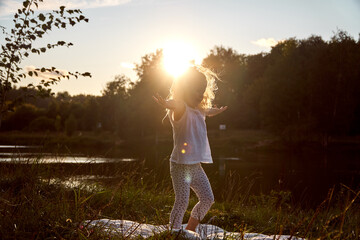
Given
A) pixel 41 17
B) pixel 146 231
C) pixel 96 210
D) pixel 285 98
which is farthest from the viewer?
pixel 285 98

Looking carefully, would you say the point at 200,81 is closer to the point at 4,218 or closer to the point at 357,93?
the point at 4,218

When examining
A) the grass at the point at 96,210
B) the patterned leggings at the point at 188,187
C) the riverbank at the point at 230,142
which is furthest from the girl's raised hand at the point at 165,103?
the riverbank at the point at 230,142

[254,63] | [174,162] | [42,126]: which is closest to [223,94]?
[254,63]

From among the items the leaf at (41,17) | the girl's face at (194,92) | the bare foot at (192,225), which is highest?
the leaf at (41,17)

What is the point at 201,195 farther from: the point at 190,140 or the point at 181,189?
the point at 190,140

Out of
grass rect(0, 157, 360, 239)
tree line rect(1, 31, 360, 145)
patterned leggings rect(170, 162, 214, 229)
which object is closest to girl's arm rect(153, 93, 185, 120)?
patterned leggings rect(170, 162, 214, 229)

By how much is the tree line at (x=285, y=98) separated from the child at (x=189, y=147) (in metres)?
16.2

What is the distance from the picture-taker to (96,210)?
8.61ft

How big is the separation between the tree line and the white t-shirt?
1634cm

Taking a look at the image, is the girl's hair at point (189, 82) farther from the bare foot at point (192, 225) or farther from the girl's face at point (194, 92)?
the bare foot at point (192, 225)

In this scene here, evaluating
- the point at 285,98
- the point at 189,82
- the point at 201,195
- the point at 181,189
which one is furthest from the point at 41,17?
the point at 285,98

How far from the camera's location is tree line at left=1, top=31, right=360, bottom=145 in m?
28.3

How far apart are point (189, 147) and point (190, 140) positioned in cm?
7

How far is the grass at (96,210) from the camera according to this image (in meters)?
2.56
